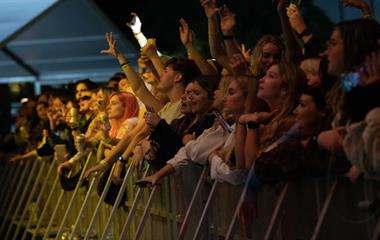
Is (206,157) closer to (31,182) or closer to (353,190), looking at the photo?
(353,190)

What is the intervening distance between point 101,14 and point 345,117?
1235cm

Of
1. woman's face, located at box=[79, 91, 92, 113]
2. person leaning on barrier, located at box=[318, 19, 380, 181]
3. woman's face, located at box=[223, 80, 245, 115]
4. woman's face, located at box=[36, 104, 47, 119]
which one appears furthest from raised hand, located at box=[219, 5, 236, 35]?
woman's face, located at box=[36, 104, 47, 119]

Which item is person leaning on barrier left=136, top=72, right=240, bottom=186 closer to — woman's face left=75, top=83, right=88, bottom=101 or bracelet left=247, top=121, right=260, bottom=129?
bracelet left=247, top=121, right=260, bottom=129

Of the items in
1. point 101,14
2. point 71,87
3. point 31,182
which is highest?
point 101,14

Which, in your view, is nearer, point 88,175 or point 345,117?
point 345,117

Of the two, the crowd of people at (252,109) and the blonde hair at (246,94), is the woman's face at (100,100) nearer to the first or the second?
the crowd of people at (252,109)

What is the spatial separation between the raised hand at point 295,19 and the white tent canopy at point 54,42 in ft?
31.1

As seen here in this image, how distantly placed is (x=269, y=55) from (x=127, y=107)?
9.70 feet

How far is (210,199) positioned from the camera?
6879mm

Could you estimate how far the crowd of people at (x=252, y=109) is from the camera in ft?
16.9

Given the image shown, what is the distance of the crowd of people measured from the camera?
16.9 ft

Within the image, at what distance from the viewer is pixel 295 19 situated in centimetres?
750

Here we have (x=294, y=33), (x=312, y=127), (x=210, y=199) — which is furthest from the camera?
(x=294, y=33)

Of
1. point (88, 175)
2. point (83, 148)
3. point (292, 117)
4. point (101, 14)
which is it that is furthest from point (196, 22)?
point (292, 117)
